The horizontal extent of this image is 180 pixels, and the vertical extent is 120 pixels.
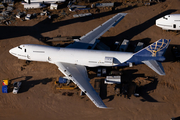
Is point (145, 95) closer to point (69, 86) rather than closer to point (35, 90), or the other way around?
point (69, 86)

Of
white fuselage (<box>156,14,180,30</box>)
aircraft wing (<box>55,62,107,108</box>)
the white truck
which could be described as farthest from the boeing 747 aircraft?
the white truck

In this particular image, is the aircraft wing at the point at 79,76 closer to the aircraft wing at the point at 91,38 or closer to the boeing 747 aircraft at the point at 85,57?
the boeing 747 aircraft at the point at 85,57

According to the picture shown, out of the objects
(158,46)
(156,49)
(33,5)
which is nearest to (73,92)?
(156,49)

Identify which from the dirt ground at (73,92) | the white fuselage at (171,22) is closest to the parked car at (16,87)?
the dirt ground at (73,92)

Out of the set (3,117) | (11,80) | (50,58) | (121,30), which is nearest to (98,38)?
(121,30)

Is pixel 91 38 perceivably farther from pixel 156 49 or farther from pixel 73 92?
pixel 156 49

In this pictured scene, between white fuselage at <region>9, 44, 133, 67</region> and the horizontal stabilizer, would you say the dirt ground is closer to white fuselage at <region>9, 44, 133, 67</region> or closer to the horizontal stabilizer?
the horizontal stabilizer

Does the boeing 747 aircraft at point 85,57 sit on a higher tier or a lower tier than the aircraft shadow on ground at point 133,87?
higher
